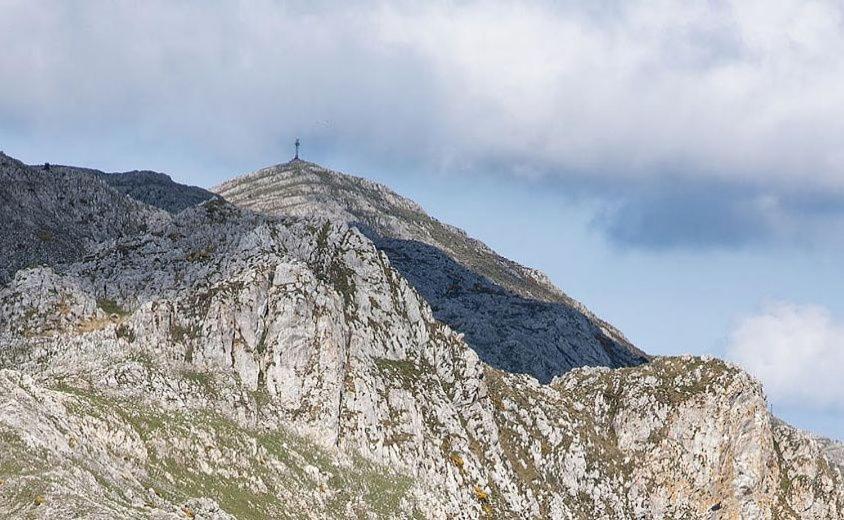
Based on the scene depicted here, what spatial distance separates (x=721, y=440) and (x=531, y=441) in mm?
32857

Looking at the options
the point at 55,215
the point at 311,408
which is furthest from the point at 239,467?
the point at 55,215

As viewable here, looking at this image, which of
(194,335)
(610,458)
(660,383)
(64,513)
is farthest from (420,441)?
(64,513)

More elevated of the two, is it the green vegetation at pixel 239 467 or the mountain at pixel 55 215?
the mountain at pixel 55 215

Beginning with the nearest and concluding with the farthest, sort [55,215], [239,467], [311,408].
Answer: [239,467]
[311,408]
[55,215]

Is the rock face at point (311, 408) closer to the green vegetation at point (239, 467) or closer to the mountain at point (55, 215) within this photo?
the green vegetation at point (239, 467)

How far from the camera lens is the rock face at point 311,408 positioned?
91812 millimetres

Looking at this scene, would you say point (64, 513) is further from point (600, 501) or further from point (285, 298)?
point (600, 501)

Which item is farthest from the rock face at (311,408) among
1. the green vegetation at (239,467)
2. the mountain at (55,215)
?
the mountain at (55,215)

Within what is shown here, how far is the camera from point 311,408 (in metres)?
120

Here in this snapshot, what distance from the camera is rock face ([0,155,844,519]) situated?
91812 millimetres

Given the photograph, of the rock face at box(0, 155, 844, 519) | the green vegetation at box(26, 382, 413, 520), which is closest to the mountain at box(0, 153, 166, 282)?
the rock face at box(0, 155, 844, 519)

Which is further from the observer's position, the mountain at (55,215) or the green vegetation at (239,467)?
the mountain at (55,215)

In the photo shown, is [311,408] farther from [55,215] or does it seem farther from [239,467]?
[55,215]

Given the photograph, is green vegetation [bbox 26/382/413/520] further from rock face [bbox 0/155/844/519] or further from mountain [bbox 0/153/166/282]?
mountain [bbox 0/153/166/282]
